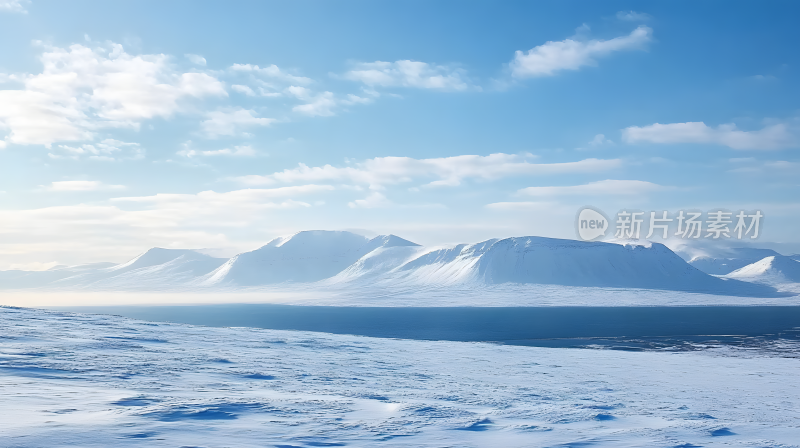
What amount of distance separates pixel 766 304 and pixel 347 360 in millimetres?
167039

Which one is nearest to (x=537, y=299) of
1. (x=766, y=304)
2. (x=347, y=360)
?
(x=766, y=304)

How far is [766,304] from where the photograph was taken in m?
158

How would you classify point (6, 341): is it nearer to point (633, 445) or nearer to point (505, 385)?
point (505, 385)

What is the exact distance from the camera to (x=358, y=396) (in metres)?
17.0

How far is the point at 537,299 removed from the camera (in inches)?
6649

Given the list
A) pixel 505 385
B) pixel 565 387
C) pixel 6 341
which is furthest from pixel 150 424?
pixel 6 341

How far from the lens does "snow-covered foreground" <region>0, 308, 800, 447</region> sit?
39.5 feet

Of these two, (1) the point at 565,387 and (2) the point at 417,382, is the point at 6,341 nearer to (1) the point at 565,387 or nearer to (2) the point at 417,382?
(2) the point at 417,382

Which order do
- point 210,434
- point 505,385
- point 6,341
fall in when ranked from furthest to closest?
1. point 6,341
2. point 505,385
3. point 210,434

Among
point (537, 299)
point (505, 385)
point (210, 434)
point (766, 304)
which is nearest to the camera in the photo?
point (210, 434)

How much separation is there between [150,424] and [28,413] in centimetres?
257

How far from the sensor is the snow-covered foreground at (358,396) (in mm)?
12055

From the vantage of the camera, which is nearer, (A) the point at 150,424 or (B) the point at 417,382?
(A) the point at 150,424

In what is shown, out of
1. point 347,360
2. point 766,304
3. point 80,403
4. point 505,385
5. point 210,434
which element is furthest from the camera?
point 766,304
